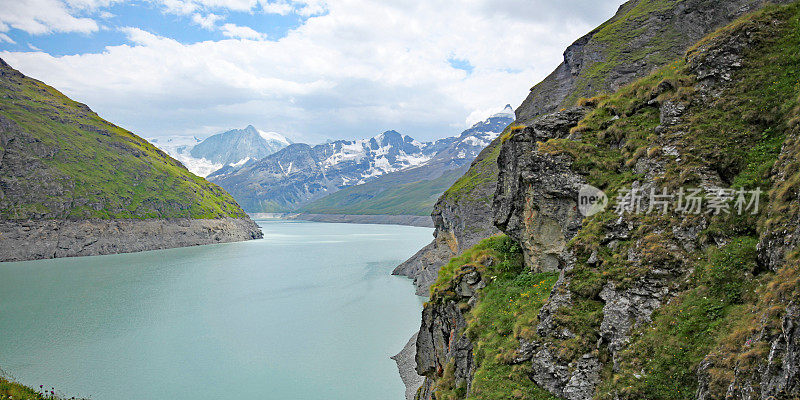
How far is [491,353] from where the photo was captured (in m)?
17.5

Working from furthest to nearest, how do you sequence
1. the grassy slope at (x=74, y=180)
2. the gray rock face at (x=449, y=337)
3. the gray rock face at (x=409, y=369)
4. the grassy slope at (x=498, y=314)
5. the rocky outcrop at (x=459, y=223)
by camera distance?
the grassy slope at (x=74, y=180)
the rocky outcrop at (x=459, y=223)
the gray rock face at (x=409, y=369)
the gray rock face at (x=449, y=337)
the grassy slope at (x=498, y=314)

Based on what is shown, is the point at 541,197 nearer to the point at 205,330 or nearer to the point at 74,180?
the point at 205,330

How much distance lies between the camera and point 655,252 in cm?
1477

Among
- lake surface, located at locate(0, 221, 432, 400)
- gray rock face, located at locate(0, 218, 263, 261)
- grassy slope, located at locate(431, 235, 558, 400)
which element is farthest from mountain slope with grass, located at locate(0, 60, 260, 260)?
grassy slope, located at locate(431, 235, 558, 400)

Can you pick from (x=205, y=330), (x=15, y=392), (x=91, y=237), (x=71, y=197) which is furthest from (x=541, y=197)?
(x=71, y=197)

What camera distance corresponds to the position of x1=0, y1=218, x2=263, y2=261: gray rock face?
408 ft

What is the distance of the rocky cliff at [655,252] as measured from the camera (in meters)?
11.7

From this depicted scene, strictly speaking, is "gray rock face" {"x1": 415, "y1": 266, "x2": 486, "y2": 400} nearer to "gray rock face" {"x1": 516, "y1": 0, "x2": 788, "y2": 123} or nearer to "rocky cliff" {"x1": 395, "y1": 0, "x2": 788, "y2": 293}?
"rocky cliff" {"x1": 395, "y1": 0, "x2": 788, "y2": 293}

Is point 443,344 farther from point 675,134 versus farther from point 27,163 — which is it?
point 27,163

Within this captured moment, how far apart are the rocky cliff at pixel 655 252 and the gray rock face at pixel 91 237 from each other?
150m

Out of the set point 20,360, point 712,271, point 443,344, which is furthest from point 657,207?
point 20,360

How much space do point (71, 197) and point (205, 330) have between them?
5042 inches

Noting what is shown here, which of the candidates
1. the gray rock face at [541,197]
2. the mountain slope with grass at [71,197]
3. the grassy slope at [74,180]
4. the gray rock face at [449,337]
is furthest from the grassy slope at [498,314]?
the grassy slope at [74,180]

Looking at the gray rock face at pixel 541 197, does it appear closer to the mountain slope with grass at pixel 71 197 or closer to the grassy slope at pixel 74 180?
the mountain slope with grass at pixel 71 197
